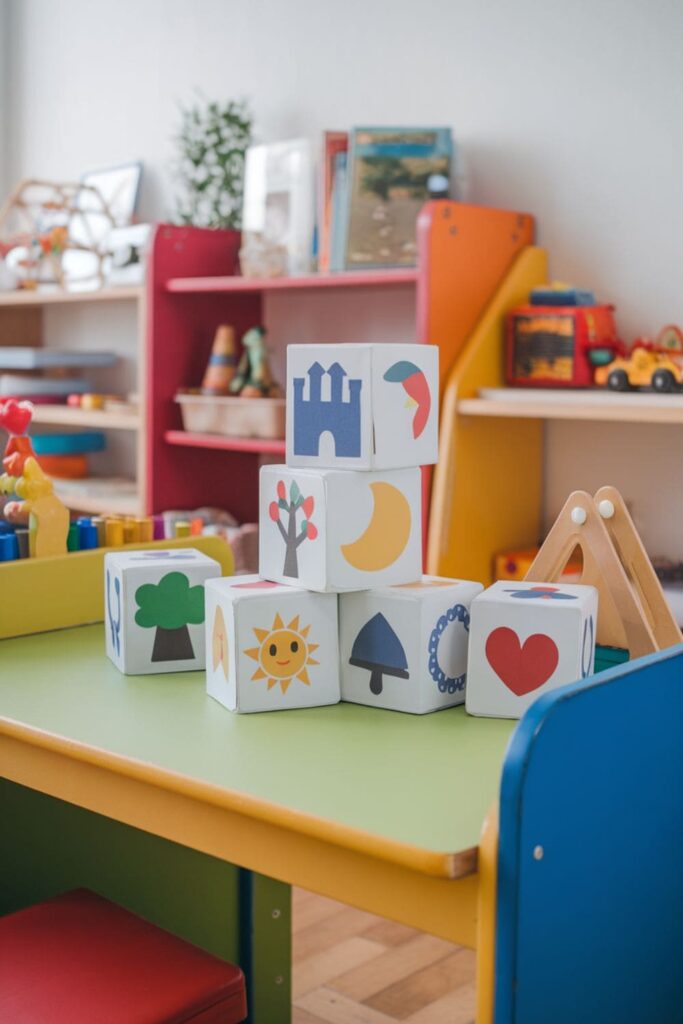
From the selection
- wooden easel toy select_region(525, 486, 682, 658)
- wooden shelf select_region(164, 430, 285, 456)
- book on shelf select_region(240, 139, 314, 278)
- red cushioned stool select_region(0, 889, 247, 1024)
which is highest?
book on shelf select_region(240, 139, 314, 278)

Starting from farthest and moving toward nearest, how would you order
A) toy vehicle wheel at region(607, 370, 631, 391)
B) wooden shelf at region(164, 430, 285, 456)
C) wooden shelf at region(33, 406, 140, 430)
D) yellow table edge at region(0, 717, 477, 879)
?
wooden shelf at region(33, 406, 140, 430)
wooden shelf at region(164, 430, 285, 456)
toy vehicle wheel at region(607, 370, 631, 391)
yellow table edge at region(0, 717, 477, 879)

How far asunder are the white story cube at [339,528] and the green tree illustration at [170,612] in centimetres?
14

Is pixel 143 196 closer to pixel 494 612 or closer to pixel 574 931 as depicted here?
pixel 494 612

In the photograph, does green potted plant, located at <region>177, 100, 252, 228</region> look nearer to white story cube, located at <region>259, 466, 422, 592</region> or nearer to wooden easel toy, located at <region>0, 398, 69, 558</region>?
wooden easel toy, located at <region>0, 398, 69, 558</region>

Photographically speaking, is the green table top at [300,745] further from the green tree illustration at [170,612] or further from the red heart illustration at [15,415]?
the red heart illustration at [15,415]

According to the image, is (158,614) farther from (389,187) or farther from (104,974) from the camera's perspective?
(389,187)

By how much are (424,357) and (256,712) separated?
0.43 meters

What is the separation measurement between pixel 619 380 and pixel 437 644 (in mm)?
1016

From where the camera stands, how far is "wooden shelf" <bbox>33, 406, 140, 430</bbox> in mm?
3055

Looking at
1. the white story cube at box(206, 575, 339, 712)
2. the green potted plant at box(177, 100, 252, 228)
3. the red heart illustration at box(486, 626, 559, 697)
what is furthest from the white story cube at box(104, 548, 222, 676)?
the green potted plant at box(177, 100, 252, 228)

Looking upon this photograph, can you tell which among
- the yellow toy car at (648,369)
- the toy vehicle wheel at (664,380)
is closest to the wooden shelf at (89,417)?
the yellow toy car at (648,369)

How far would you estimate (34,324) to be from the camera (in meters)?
3.86

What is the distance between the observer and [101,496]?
10.4ft

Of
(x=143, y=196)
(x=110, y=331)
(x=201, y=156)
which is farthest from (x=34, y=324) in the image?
(x=201, y=156)
